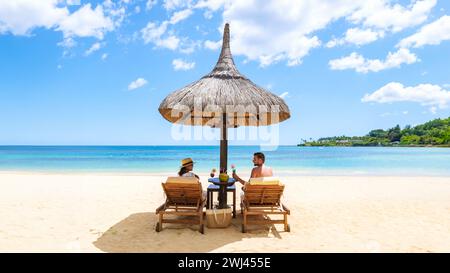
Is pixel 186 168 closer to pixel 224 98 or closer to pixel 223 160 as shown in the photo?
pixel 223 160

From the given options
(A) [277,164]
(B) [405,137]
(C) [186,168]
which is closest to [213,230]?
(C) [186,168]

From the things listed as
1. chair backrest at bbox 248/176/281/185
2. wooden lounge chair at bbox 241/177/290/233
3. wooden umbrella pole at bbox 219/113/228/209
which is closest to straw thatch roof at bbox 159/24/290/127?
wooden umbrella pole at bbox 219/113/228/209

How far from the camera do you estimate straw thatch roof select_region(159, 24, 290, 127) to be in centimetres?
480

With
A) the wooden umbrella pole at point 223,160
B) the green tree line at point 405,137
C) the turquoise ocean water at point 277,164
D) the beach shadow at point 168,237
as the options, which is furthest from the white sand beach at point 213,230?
the green tree line at point 405,137

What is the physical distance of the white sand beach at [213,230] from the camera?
428 cm

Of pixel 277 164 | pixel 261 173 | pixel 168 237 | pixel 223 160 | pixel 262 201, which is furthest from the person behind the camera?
pixel 277 164

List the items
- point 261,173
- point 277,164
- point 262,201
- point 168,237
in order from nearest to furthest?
1. point 168,237
2. point 262,201
3. point 261,173
4. point 277,164

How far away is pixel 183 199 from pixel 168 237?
0.60 meters

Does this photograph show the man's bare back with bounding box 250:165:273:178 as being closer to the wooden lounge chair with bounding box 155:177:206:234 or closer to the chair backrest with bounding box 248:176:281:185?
the chair backrest with bounding box 248:176:281:185

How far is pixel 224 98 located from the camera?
4.87 m

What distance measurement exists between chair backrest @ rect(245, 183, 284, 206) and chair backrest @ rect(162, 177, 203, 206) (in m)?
0.70

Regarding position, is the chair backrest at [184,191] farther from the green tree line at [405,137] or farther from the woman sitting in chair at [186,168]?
the green tree line at [405,137]
